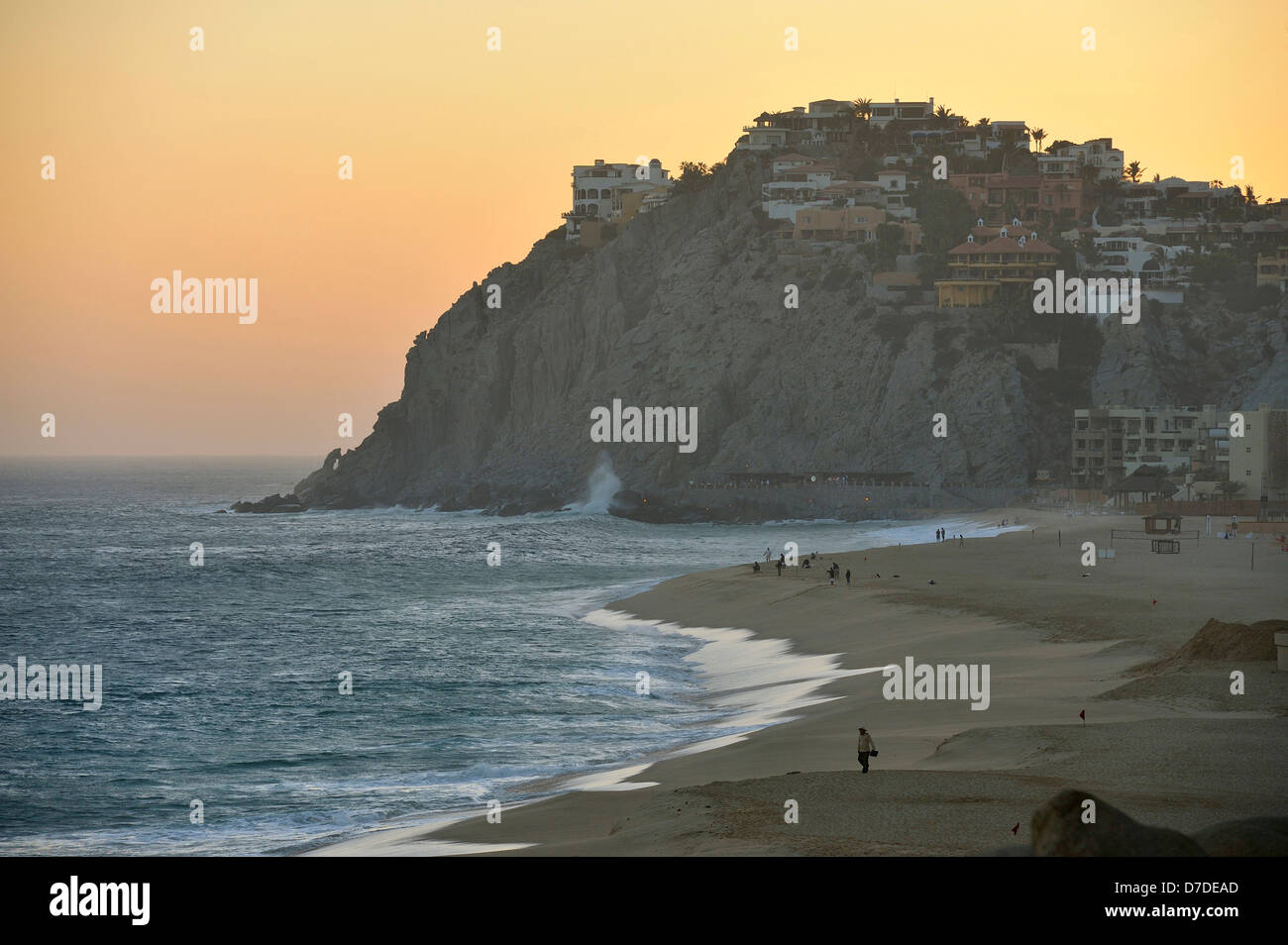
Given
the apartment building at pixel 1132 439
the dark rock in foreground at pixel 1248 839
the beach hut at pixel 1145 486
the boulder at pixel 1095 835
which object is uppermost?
the apartment building at pixel 1132 439

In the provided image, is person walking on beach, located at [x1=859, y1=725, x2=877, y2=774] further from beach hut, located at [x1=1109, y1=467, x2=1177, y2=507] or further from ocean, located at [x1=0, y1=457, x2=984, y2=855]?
beach hut, located at [x1=1109, y1=467, x2=1177, y2=507]

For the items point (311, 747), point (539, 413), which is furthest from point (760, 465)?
point (311, 747)

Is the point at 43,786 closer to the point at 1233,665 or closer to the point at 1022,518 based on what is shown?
the point at 1233,665

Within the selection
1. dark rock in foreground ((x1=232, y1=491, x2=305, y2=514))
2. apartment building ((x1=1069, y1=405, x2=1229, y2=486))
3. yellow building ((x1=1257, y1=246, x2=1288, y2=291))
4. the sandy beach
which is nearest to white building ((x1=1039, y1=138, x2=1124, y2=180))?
yellow building ((x1=1257, y1=246, x2=1288, y2=291))

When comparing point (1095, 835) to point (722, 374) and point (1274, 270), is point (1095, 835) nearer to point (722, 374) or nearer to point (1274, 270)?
point (722, 374)

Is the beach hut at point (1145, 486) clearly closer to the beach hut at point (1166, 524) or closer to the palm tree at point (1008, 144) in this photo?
the beach hut at point (1166, 524)

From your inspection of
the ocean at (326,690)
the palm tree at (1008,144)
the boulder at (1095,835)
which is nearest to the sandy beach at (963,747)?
the boulder at (1095,835)
